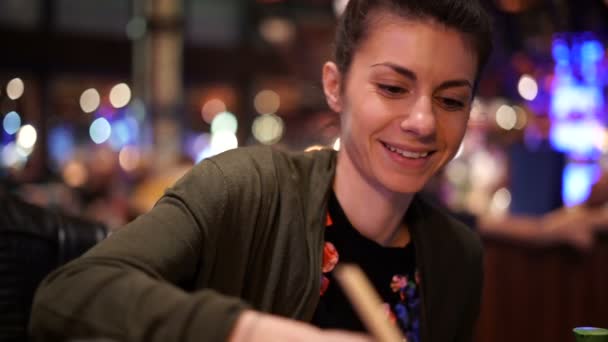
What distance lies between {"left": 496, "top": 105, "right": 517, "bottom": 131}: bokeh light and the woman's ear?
18.5ft

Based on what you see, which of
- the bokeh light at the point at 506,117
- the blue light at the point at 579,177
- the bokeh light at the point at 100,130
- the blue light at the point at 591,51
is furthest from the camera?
the bokeh light at the point at 100,130

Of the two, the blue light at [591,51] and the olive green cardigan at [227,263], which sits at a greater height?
the blue light at [591,51]

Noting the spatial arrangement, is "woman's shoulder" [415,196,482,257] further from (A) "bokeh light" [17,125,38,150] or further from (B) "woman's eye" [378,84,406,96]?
(A) "bokeh light" [17,125,38,150]

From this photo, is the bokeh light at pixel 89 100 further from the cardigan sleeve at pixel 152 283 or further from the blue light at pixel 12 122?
the cardigan sleeve at pixel 152 283

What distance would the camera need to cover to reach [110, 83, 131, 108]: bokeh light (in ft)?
53.5

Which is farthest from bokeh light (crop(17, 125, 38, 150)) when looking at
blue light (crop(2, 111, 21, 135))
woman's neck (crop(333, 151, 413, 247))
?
woman's neck (crop(333, 151, 413, 247))

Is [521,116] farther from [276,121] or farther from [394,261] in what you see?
[276,121]

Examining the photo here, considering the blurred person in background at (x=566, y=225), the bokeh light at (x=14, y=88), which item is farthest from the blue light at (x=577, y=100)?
the bokeh light at (x=14, y=88)

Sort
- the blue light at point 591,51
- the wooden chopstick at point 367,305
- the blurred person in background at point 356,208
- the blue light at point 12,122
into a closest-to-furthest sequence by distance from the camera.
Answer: the wooden chopstick at point 367,305
the blurred person in background at point 356,208
the blue light at point 591,51
the blue light at point 12,122

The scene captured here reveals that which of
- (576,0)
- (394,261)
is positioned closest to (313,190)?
(394,261)

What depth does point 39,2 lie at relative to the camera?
15.0 m

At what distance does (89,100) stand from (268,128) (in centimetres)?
412

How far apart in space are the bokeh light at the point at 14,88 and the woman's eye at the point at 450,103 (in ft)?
45.3

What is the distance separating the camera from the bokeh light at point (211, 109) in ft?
56.7
